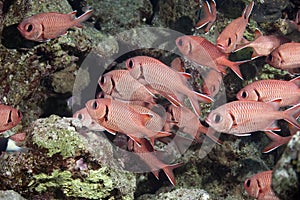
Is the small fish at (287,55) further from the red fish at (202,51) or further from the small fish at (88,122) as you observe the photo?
the small fish at (88,122)

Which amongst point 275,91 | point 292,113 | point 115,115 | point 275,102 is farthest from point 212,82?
point 115,115

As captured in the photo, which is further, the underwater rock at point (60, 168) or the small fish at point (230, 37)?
the small fish at point (230, 37)

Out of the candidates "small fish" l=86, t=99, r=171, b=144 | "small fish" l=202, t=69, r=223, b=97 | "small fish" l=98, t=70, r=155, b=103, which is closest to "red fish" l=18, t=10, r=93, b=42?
"small fish" l=98, t=70, r=155, b=103

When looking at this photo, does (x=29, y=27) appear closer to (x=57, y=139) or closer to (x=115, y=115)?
(x=57, y=139)

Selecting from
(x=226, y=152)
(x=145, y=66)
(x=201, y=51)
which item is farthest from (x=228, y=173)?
(x=145, y=66)

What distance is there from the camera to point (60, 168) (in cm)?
324

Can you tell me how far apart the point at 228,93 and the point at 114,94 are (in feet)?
7.94

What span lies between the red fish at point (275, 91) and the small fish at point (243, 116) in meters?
0.23

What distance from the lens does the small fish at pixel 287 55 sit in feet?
13.0

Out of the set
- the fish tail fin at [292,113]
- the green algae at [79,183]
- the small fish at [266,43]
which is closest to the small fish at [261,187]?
the fish tail fin at [292,113]

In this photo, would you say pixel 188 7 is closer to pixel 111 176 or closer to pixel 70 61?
pixel 70 61

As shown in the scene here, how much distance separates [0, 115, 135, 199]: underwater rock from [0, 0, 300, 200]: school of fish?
25cm

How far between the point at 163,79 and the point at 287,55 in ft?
5.33

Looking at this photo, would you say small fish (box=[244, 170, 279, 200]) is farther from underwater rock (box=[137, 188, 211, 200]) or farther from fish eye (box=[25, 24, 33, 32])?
fish eye (box=[25, 24, 33, 32])
